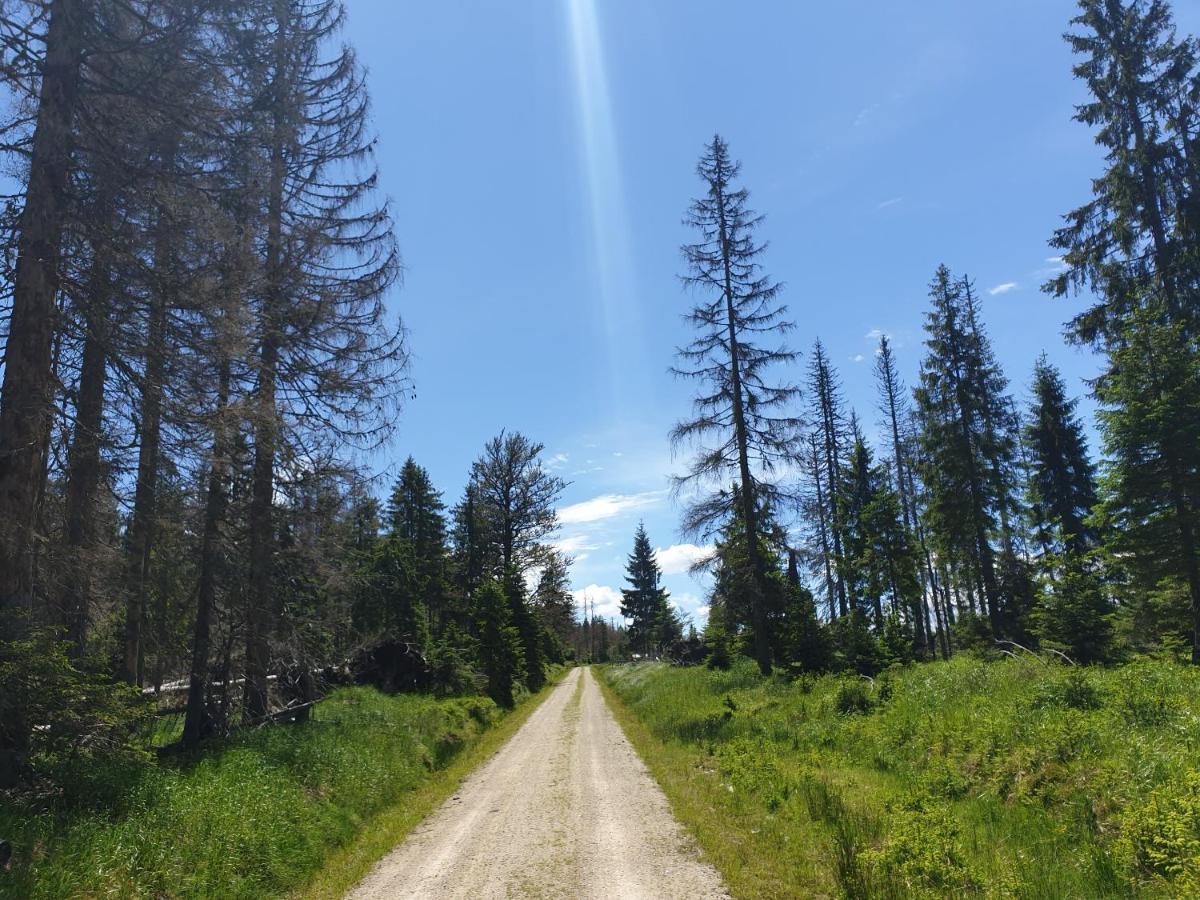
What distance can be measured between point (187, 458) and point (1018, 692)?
1299cm

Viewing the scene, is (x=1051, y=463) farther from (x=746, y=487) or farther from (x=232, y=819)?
(x=232, y=819)

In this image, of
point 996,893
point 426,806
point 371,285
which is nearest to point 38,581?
point 426,806

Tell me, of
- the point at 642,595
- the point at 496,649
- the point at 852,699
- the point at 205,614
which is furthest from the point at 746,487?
the point at 642,595

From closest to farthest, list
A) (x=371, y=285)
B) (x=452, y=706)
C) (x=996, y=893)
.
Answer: (x=996, y=893) < (x=371, y=285) < (x=452, y=706)

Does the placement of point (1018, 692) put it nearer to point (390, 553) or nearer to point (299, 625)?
point (299, 625)

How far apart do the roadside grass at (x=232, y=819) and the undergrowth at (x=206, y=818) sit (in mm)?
14

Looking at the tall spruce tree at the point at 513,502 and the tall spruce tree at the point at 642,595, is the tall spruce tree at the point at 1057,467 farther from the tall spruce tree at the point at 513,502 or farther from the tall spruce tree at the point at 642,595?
the tall spruce tree at the point at 642,595

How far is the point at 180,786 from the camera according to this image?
7.43 m

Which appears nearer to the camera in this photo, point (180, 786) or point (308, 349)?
point (180, 786)

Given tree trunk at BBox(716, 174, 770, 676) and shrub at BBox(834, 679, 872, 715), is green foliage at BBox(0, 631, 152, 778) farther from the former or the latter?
tree trunk at BBox(716, 174, 770, 676)

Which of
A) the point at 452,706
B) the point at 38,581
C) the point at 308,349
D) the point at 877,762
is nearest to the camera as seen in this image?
the point at 38,581

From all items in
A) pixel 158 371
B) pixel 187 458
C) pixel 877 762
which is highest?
pixel 158 371

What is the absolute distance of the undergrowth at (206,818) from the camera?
17.4 ft

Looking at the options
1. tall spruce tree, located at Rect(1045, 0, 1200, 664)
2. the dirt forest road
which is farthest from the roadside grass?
tall spruce tree, located at Rect(1045, 0, 1200, 664)
